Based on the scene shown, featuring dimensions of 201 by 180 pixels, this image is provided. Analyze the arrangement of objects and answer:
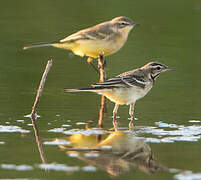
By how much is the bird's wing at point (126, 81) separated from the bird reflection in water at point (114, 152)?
1204mm

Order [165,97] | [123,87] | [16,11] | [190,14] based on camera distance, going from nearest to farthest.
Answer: [123,87], [165,97], [190,14], [16,11]

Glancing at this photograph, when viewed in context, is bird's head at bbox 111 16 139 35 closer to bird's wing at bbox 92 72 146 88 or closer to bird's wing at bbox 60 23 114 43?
bird's wing at bbox 60 23 114 43

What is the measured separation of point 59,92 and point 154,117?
2.88m

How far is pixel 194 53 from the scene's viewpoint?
18.3 meters

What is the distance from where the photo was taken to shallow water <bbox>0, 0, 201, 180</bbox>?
8883 millimetres

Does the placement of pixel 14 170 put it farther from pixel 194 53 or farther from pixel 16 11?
pixel 16 11

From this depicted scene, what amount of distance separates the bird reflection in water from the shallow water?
2 centimetres

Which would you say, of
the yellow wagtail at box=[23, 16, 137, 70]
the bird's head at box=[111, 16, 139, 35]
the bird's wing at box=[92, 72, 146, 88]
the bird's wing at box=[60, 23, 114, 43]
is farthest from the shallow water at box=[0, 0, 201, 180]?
the bird's head at box=[111, 16, 139, 35]

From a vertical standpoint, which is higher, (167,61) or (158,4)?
(158,4)

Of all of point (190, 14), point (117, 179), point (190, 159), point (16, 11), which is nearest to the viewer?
point (117, 179)

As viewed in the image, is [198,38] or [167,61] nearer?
[167,61]

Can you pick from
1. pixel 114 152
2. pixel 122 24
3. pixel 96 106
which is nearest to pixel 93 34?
pixel 122 24

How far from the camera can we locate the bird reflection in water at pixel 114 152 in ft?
29.1

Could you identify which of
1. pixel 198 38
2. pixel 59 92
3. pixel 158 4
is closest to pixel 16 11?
pixel 158 4
